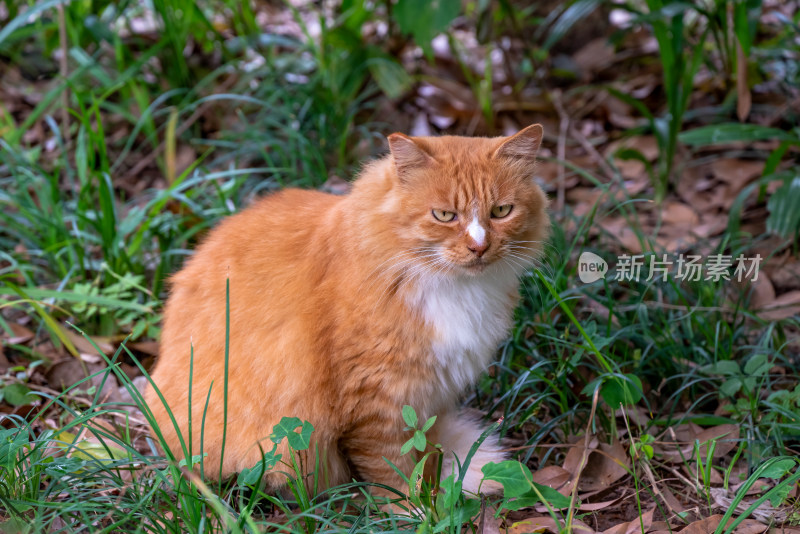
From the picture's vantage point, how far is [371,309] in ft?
7.63

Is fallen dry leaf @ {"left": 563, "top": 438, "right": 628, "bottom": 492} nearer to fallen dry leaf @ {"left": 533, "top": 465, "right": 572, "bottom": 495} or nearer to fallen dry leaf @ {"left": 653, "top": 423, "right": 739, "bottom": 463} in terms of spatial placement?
fallen dry leaf @ {"left": 533, "top": 465, "right": 572, "bottom": 495}

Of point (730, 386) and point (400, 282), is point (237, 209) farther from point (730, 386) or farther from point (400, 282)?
point (730, 386)

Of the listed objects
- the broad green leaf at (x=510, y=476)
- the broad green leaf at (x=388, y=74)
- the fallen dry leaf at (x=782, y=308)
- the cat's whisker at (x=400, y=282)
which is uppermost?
the broad green leaf at (x=388, y=74)

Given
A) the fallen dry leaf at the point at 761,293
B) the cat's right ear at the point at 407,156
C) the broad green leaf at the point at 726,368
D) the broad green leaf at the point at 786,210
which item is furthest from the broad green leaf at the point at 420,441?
the broad green leaf at the point at 786,210

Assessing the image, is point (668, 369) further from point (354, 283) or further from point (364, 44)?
point (364, 44)

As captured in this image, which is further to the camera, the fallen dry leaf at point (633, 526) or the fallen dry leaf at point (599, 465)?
the fallen dry leaf at point (599, 465)

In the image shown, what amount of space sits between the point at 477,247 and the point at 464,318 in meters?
0.29

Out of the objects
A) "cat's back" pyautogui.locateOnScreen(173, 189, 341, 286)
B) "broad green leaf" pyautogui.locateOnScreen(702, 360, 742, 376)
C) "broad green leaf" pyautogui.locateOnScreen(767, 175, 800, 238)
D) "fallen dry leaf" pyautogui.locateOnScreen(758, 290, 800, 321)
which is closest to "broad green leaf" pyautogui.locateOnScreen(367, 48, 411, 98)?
"cat's back" pyautogui.locateOnScreen(173, 189, 341, 286)

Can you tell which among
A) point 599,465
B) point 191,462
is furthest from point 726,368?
point 191,462

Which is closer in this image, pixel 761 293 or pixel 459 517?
pixel 459 517

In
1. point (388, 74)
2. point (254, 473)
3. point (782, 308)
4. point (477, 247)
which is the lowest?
point (254, 473)

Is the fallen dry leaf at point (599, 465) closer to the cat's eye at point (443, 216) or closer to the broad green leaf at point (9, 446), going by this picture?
the cat's eye at point (443, 216)

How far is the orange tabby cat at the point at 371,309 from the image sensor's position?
231cm

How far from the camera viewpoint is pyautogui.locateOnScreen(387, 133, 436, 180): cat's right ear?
7.35 feet
